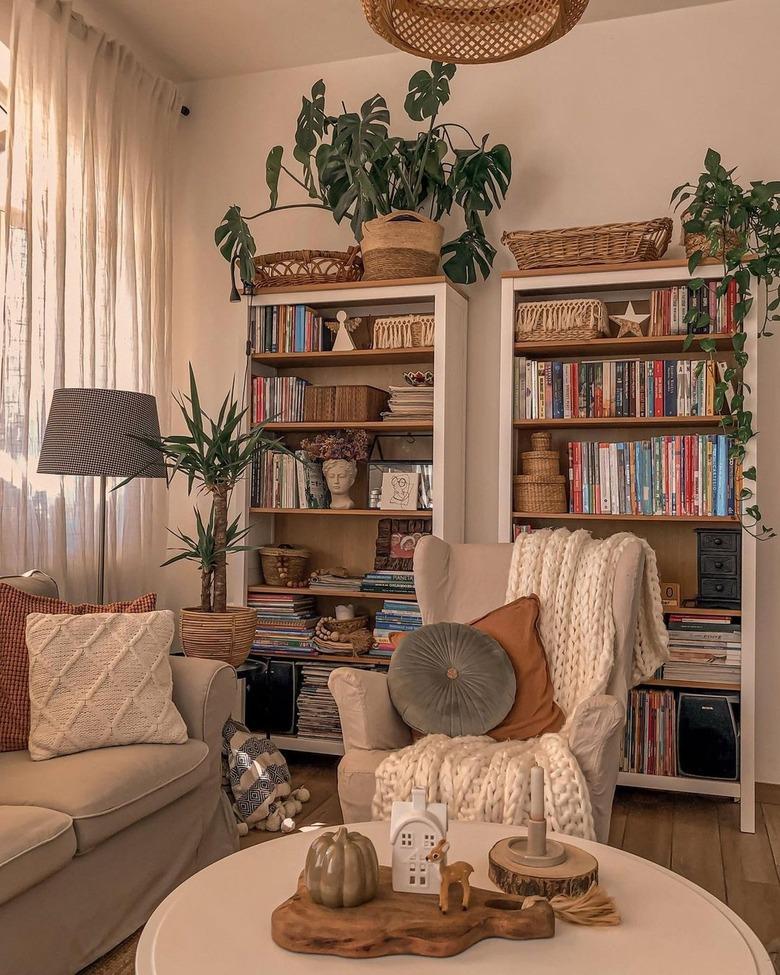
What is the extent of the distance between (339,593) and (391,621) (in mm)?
251

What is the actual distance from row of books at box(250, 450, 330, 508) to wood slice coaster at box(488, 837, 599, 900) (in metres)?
2.38

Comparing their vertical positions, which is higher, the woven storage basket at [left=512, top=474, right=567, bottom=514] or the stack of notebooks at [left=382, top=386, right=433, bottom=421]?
the stack of notebooks at [left=382, top=386, right=433, bottom=421]

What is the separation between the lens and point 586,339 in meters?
3.44

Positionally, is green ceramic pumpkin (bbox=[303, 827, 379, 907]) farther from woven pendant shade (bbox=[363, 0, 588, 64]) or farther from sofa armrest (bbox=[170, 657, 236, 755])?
woven pendant shade (bbox=[363, 0, 588, 64])

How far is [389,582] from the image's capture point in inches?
143

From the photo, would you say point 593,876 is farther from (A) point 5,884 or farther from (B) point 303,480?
(B) point 303,480

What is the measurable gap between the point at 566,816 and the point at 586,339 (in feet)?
6.26

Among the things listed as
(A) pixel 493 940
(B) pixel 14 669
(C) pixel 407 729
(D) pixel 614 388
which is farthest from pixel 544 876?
(D) pixel 614 388

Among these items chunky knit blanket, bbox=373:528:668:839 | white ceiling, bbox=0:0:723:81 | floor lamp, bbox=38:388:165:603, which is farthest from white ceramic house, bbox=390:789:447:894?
white ceiling, bbox=0:0:723:81

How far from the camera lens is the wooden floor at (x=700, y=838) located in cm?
261

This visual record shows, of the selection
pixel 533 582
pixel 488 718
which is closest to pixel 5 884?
pixel 488 718

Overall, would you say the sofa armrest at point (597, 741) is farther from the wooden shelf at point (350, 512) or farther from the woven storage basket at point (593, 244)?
the woven storage basket at point (593, 244)

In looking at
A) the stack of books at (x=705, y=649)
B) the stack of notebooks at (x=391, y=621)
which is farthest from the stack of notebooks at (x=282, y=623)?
the stack of books at (x=705, y=649)

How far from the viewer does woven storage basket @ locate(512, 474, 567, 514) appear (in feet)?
11.4
